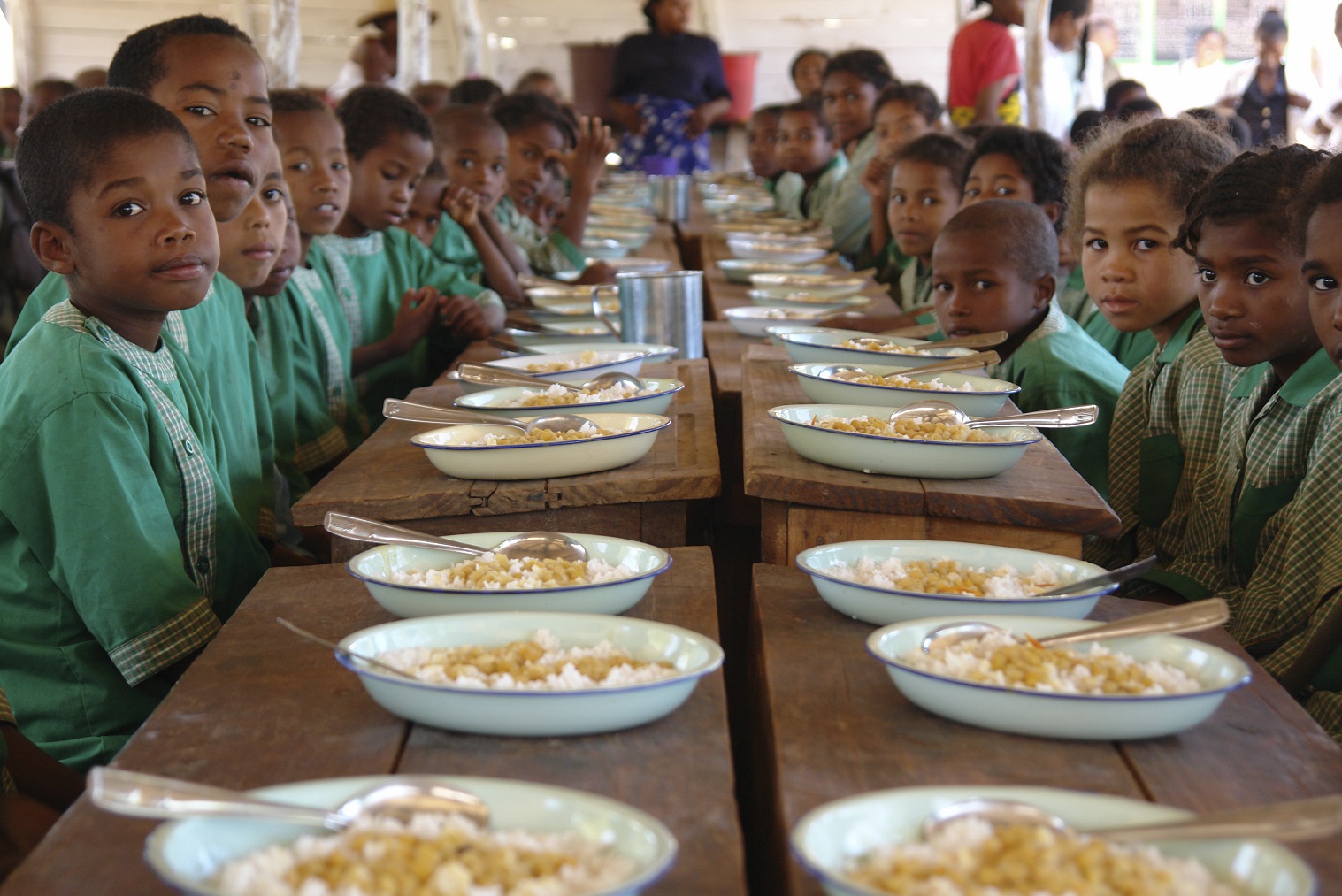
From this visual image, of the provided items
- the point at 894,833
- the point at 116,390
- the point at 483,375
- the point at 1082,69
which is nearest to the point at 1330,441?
the point at 894,833

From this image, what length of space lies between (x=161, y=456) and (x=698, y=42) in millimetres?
6668

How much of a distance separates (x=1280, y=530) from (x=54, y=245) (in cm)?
173

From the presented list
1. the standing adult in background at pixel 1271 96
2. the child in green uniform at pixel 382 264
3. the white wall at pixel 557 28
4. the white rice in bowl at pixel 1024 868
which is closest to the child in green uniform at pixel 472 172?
the child in green uniform at pixel 382 264

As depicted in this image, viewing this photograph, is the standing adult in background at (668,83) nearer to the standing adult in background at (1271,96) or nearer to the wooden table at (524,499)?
the standing adult in background at (1271,96)

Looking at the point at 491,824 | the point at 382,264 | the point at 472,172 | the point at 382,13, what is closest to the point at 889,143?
the point at 472,172

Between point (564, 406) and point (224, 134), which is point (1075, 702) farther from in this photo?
point (224, 134)

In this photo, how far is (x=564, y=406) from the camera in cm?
192

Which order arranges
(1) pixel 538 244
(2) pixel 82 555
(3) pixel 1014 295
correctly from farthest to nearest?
(1) pixel 538 244 → (3) pixel 1014 295 → (2) pixel 82 555

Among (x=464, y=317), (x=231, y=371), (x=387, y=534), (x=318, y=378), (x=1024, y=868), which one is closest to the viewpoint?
(x=1024, y=868)

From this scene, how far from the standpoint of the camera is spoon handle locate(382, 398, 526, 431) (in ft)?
5.97

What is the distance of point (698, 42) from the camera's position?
783 cm

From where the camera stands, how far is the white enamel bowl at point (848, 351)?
2.26 m

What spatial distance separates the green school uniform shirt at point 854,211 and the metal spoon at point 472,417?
3.77m

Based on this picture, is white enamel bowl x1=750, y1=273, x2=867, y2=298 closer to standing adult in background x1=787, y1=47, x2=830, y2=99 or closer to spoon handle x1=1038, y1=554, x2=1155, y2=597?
spoon handle x1=1038, y1=554, x2=1155, y2=597
